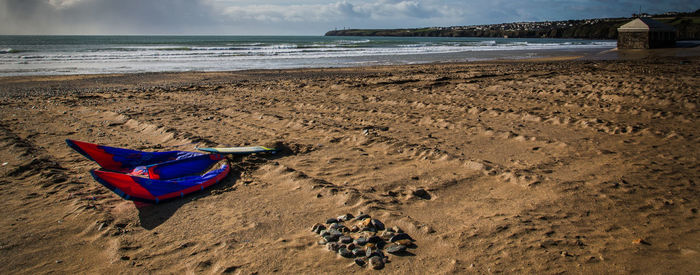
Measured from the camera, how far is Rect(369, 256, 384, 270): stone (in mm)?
2756

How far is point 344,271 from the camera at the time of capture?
2.74 meters

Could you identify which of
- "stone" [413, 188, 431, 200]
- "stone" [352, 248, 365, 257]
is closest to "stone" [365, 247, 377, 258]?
"stone" [352, 248, 365, 257]

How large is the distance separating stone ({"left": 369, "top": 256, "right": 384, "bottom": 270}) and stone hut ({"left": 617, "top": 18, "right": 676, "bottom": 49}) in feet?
98.5

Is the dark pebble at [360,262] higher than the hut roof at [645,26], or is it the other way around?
the hut roof at [645,26]

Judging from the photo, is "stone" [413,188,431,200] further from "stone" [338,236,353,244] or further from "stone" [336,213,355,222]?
"stone" [338,236,353,244]

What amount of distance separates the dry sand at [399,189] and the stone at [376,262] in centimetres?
10

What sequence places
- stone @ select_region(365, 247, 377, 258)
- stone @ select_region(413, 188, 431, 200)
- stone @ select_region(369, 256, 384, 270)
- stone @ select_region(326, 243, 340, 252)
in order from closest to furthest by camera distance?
stone @ select_region(369, 256, 384, 270) < stone @ select_region(365, 247, 377, 258) < stone @ select_region(326, 243, 340, 252) < stone @ select_region(413, 188, 431, 200)

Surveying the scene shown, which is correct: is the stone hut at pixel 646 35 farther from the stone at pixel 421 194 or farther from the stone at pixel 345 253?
the stone at pixel 345 253

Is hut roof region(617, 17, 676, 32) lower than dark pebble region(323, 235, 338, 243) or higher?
higher

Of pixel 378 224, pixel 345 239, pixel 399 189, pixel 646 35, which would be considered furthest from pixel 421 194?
pixel 646 35

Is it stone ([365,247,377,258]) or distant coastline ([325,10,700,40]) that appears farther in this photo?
distant coastline ([325,10,700,40])

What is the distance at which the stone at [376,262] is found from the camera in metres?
2.76

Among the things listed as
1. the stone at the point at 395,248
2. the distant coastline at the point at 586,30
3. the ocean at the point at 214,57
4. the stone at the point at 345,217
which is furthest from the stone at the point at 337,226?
the distant coastline at the point at 586,30

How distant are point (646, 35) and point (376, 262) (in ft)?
99.4
